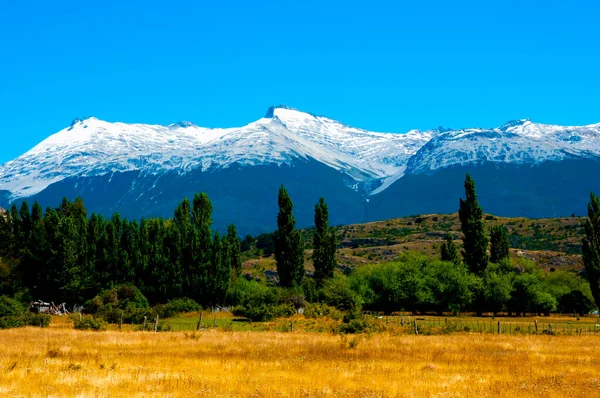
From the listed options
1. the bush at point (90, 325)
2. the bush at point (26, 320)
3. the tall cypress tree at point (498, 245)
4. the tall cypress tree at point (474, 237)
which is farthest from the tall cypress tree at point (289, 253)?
the tall cypress tree at point (498, 245)

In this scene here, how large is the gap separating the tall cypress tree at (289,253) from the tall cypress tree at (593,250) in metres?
42.6

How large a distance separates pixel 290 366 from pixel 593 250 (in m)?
70.0

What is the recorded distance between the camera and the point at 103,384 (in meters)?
31.3

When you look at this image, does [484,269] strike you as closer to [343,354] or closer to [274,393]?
[343,354]

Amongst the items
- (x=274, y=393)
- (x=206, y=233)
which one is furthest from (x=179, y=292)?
(x=274, y=393)

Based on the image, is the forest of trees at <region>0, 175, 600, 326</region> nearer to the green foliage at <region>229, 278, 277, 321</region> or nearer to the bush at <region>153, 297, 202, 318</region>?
the green foliage at <region>229, 278, 277, 321</region>

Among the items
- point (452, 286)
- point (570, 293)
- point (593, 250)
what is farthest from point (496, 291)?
point (593, 250)

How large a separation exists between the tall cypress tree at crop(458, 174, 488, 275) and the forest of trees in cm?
17

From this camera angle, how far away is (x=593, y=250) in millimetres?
95375

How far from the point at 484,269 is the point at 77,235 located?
2589 inches

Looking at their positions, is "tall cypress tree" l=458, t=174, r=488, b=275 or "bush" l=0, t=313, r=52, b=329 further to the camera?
"tall cypress tree" l=458, t=174, r=488, b=275

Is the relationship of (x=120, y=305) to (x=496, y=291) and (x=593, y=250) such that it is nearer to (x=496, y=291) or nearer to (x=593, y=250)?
(x=496, y=291)

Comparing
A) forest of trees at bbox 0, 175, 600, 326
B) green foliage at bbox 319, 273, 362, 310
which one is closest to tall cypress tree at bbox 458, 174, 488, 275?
forest of trees at bbox 0, 175, 600, 326

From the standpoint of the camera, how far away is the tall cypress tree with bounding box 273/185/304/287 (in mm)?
111500
